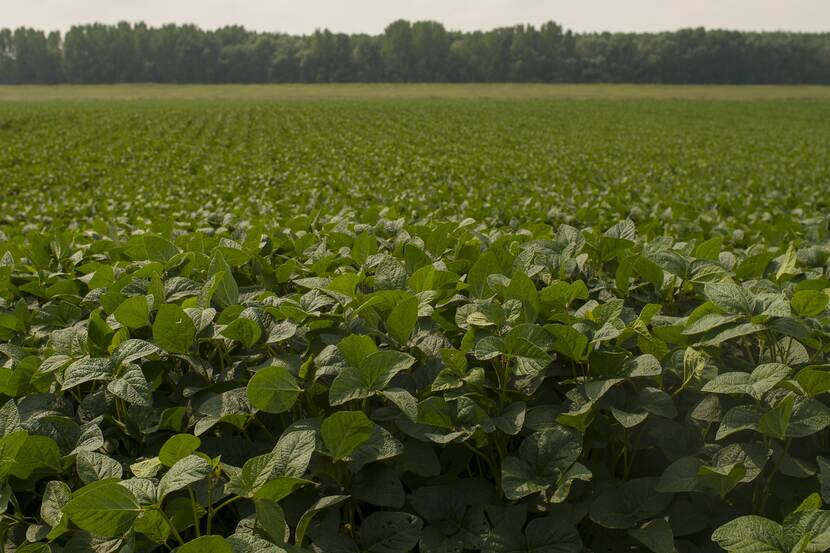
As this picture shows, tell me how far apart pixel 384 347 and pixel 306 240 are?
0.97m

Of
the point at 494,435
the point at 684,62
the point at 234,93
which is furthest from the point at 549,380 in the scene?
the point at 684,62

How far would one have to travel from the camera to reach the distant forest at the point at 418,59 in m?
102

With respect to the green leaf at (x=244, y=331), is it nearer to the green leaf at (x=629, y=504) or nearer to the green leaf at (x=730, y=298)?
the green leaf at (x=629, y=504)

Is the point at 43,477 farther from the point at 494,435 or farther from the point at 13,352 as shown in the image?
the point at 494,435

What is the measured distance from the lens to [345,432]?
54.5 inches

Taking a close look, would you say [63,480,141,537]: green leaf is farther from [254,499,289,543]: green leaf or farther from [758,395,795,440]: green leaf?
[758,395,795,440]: green leaf

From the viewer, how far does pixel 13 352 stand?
176 centimetres

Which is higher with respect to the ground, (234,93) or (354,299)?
(234,93)

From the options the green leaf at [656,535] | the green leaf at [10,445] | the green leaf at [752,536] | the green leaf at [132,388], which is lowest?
the green leaf at [656,535]

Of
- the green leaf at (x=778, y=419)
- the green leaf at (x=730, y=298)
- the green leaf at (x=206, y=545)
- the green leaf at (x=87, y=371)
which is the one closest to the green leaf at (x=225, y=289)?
the green leaf at (x=87, y=371)

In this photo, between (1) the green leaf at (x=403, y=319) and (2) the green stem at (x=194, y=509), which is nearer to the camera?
(2) the green stem at (x=194, y=509)

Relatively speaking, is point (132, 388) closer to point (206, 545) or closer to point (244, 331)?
point (244, 331)

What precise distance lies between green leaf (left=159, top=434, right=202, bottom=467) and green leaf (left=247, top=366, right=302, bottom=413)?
0.16m

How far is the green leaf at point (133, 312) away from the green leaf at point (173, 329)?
129 millimetres
